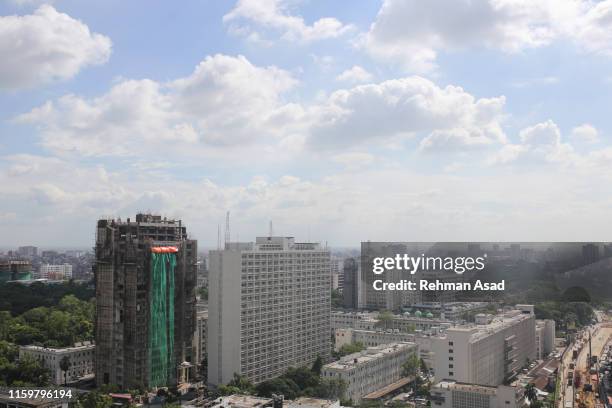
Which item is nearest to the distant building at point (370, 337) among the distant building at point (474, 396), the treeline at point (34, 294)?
the distant building at point (474, 396)

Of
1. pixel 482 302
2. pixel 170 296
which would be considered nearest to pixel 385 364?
pixel 170 296

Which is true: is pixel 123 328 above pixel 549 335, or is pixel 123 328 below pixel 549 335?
above

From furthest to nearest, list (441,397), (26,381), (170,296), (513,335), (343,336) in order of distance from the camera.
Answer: (343,336) < (513,335) < (170,296) < (26,381) < (441,397)

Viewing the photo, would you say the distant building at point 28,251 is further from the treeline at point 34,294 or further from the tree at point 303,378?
the tree at point 303,378

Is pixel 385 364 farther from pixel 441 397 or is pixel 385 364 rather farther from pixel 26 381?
pixel 26 381

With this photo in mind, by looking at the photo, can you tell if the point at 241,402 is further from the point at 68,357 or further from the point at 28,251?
the point at 28,251
